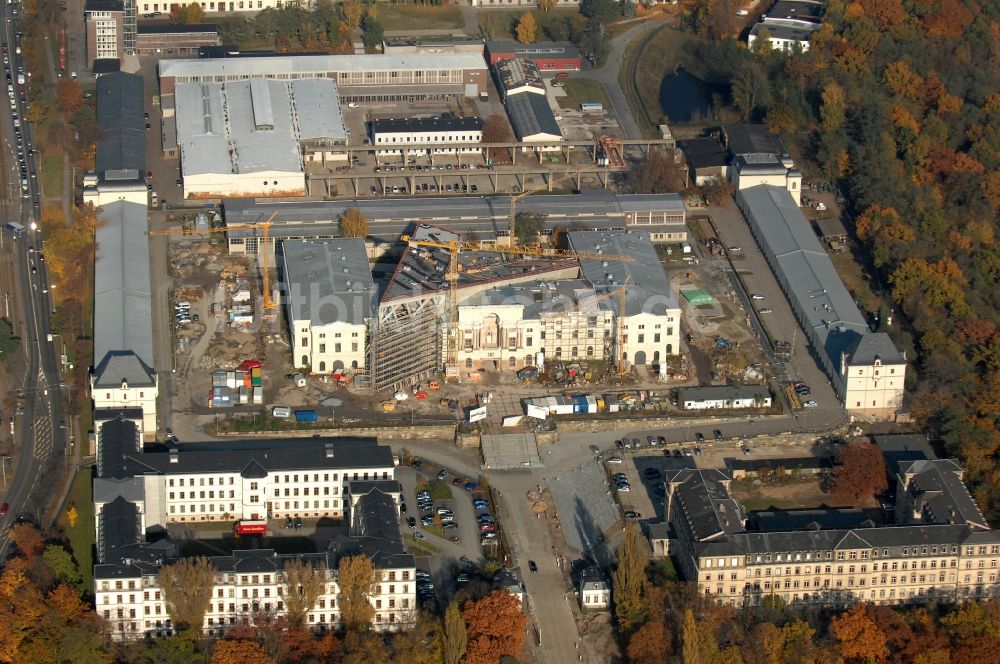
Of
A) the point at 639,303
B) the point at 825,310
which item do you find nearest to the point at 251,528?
the point at 639,303

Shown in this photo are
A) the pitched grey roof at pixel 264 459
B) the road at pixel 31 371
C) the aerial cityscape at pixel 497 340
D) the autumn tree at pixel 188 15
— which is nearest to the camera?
the aerial cityscape at pixel 497 340

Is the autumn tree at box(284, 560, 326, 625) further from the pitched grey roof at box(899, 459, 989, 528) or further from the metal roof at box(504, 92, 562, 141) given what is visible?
the metal roof at box(504, 92, 562, 141)

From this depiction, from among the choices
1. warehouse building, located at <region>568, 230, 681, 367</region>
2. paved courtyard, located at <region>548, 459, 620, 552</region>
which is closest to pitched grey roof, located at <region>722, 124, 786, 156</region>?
warehouse building, located at <region>568, 230, 681, 367</region>

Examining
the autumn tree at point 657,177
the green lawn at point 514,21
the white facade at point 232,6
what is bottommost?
the autumn tree at point 657,177

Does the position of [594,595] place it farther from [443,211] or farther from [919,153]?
[919,153]

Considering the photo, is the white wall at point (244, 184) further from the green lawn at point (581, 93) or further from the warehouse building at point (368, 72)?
the green lawn at point (581, 93)

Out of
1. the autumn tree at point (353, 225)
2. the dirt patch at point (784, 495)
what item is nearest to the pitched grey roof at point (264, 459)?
the dirt patch at point (784, 495)

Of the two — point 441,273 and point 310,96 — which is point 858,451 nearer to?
point 441,273
